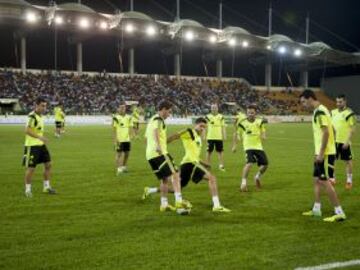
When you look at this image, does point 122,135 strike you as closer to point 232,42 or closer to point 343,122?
point 343,122

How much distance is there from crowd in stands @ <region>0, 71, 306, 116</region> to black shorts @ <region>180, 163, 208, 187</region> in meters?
37.8

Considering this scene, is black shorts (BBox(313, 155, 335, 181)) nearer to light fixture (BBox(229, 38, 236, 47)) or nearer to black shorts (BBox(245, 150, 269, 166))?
black shorts (BBox(245, 150, 269, 166))

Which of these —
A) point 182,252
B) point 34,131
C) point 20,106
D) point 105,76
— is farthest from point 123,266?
point 105,76

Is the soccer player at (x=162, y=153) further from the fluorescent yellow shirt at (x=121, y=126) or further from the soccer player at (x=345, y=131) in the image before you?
the fluorescent yellow shirt at (x=121, y=126)

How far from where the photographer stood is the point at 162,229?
333 inches

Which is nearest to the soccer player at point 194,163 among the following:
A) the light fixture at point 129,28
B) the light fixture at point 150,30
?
the light fixture at point 129,28

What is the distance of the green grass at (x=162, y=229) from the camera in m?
6.79

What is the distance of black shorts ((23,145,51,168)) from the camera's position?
455 inches

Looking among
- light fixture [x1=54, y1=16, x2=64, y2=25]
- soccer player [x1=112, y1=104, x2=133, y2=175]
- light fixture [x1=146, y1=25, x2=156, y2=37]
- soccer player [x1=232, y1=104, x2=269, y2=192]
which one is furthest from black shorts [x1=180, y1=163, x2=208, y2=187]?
light fixture [x1=146, y1=25, x2=156, y2=37]

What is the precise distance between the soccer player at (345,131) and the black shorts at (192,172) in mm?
5171

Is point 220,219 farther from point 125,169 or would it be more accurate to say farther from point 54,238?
point 125,169

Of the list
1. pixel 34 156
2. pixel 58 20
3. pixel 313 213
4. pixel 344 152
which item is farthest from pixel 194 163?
pixel 58 20

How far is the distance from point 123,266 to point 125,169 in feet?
33.3

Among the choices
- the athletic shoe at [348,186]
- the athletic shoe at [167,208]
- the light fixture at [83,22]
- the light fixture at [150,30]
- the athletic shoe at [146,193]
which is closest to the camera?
the athletic shoe at [167,208]
